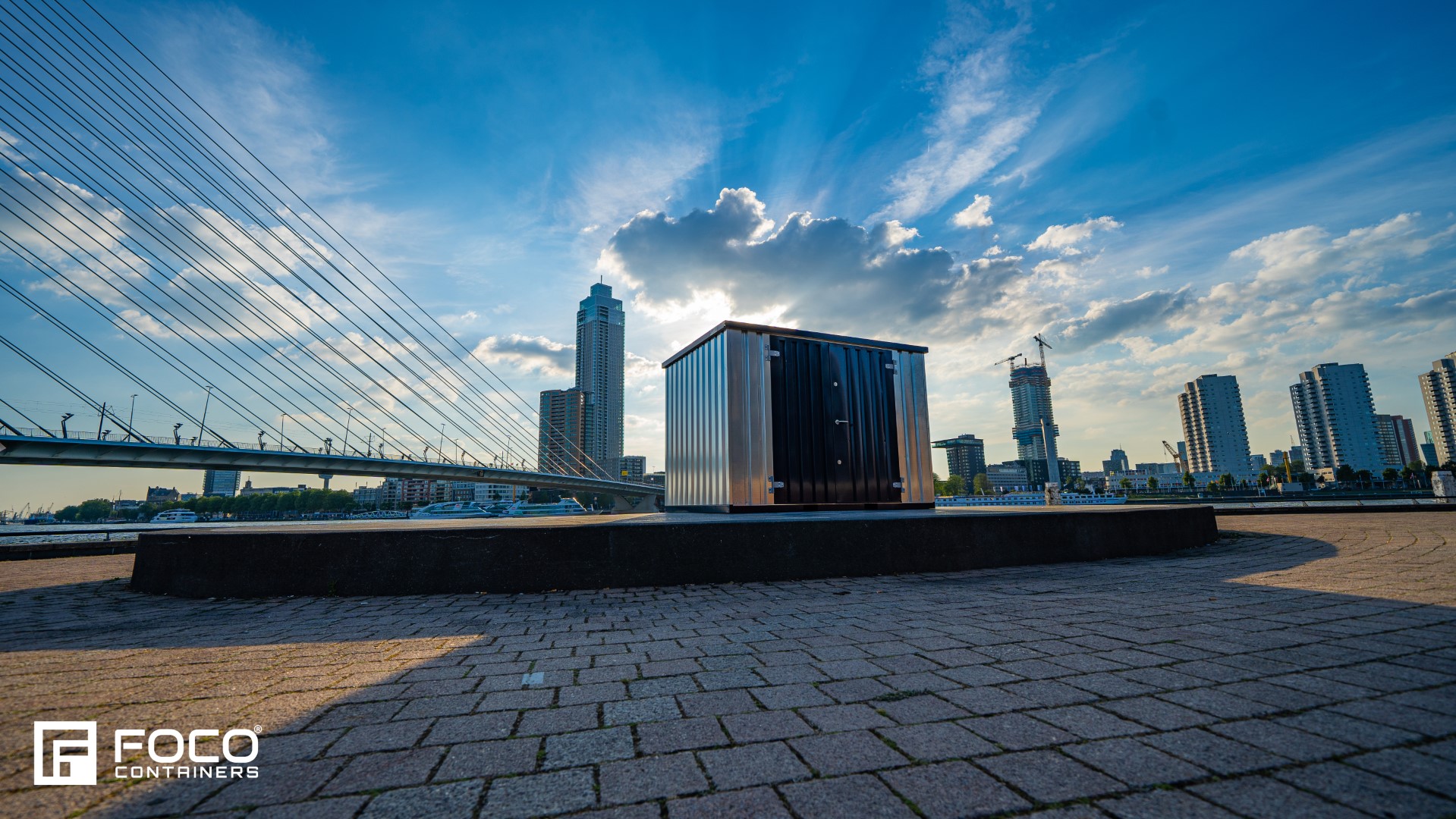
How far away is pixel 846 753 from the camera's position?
201cm

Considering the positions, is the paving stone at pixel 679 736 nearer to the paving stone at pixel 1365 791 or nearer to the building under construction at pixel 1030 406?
the paving stone at pixel 1365 791

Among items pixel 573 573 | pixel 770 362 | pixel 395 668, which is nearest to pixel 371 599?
pixel 573 573

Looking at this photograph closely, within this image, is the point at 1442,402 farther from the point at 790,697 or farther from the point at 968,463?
the point at 790,697

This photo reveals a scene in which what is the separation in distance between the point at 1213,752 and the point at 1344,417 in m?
167

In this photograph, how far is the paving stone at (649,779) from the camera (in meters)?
1.73

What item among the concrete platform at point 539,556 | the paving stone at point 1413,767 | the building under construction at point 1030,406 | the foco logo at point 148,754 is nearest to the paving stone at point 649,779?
the foco logo at point 148,754

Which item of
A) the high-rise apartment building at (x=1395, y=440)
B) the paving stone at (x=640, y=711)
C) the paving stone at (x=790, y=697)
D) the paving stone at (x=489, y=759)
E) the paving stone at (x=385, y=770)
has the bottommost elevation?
the paving stone at (x=790, y=697)

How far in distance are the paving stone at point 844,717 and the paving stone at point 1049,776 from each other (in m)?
0.47

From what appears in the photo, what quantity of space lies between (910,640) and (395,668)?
3104mm

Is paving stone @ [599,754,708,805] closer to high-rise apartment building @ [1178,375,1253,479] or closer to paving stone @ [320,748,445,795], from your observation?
paving stone @ [320,748,445,795]

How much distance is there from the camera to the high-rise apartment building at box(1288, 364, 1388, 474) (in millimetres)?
112000

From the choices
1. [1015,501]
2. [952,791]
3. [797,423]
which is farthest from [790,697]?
[1015,501]

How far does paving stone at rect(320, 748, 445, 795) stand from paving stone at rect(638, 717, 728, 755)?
0.75 m

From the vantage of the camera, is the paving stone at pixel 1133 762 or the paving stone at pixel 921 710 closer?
→ the paving stone at pixel 1133 762
